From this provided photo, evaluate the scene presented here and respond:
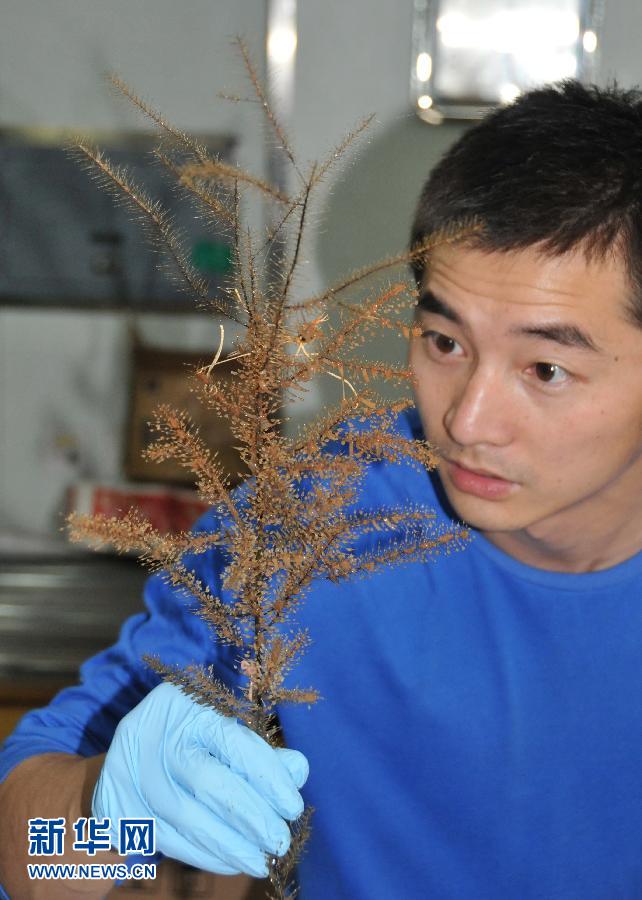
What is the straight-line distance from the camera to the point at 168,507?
Result: 2346 mm

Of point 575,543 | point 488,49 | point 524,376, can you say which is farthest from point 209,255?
point 524,376

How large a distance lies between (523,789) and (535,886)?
0.35 feet

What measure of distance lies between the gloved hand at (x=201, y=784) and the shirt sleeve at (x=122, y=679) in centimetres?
14

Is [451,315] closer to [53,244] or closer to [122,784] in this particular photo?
[122,784]

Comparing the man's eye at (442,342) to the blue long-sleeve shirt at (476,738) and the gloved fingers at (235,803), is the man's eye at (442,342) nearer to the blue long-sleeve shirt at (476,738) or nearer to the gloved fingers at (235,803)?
the blue long-sleeve shirt at (476,738)

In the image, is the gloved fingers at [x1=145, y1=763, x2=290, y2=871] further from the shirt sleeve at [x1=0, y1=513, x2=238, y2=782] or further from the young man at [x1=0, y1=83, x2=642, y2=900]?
the shirt sleeve at [x1=0, y1=513, x2=238, y2=782]

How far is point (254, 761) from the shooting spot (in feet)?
2.27

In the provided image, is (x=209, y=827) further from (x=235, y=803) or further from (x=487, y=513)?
(x=487, y=513)

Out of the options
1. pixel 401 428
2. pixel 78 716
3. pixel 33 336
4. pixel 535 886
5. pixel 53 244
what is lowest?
pixel 535 886

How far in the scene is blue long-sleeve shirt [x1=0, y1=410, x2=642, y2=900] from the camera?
3.40ft

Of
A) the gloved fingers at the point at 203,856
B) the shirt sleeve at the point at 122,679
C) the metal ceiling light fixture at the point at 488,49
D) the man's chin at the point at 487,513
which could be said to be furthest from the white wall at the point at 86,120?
the gloved fingers at the point at 203,856

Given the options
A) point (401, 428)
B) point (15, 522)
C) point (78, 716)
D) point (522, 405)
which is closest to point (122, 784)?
point (78, 716)

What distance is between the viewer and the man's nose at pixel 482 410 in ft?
2.65

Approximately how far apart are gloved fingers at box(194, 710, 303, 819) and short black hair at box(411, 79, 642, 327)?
43cm
